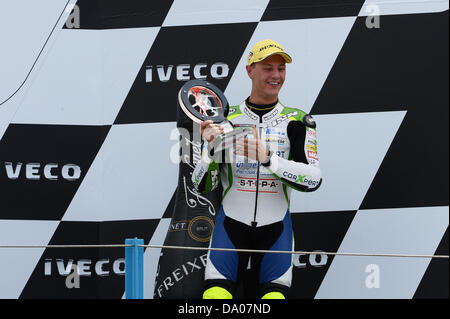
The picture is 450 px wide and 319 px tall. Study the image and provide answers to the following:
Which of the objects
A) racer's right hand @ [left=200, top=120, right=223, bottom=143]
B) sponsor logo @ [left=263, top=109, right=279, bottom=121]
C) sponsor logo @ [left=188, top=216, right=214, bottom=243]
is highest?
sponsor logo @ [left=263, top=109, right=279, bottom=121]

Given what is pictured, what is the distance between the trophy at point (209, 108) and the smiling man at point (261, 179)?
36mm

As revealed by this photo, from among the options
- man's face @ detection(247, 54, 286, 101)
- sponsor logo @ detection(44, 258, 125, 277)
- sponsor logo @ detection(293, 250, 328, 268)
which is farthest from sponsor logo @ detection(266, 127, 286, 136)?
sponsor logo @ detection(44, 258, 125, 277)

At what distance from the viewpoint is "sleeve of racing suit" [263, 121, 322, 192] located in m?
2.45

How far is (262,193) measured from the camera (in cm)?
258

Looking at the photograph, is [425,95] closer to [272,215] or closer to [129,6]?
[272,215]

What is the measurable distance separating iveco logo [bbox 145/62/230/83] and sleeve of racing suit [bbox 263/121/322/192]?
0.55 metres

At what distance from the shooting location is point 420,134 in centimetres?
294

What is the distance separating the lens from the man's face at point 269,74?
2.61 metres

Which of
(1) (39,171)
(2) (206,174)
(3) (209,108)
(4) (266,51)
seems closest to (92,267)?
(1) (39,171)

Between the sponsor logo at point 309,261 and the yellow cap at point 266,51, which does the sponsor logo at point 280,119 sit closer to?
the yellow cap at point 266,51

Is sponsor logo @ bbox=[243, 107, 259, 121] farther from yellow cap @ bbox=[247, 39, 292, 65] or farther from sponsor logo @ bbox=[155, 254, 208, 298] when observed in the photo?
sponsor logo @ bbox=[155, 254, 208, 298]

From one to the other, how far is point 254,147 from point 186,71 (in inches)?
29.2

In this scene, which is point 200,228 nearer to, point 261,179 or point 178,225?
point 178,225

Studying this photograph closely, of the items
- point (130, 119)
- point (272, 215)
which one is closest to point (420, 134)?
point (272, 215)
